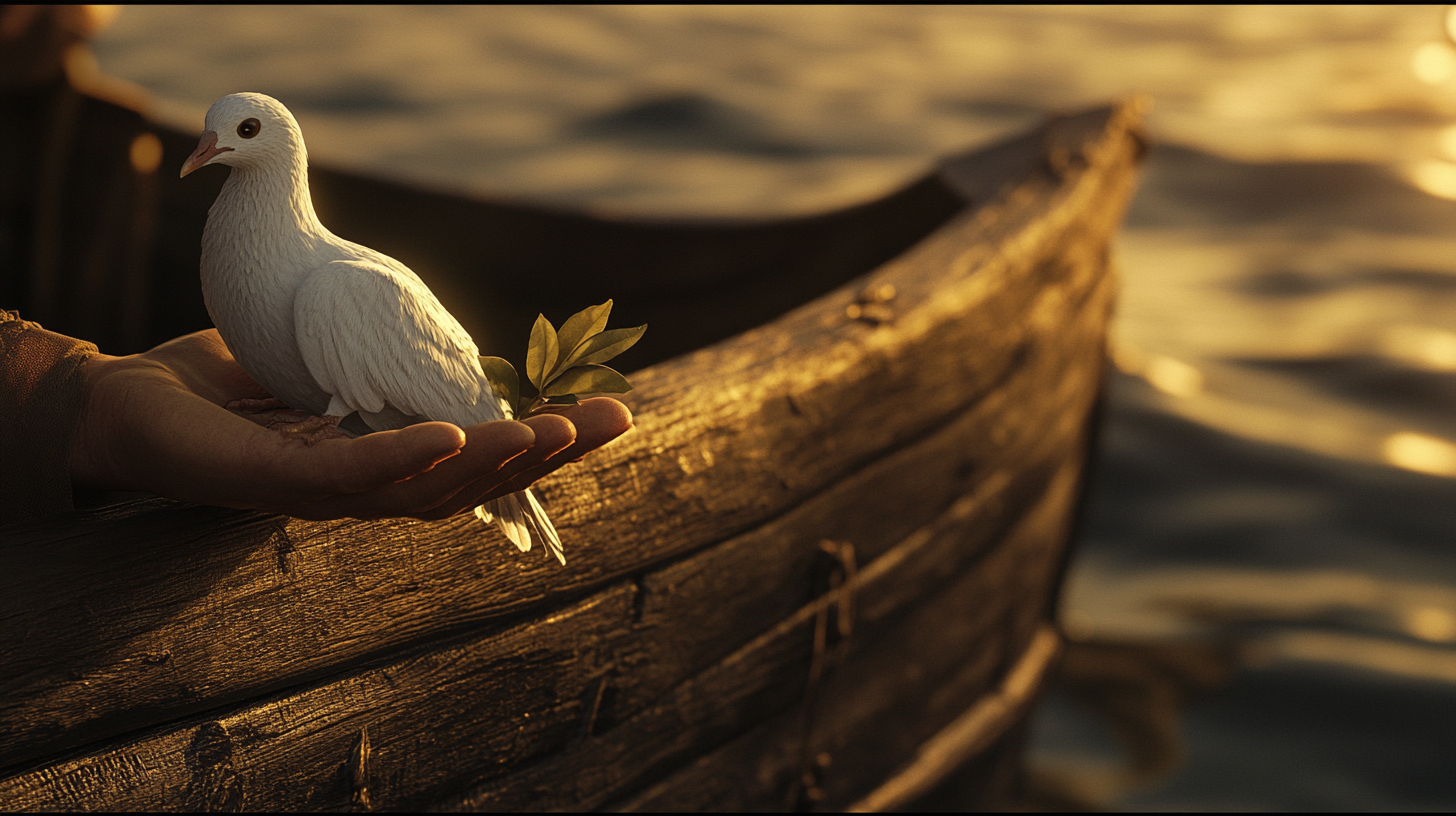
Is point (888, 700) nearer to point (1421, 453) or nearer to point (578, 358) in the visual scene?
point (578, 358)

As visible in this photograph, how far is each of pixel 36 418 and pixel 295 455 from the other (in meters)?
0.26

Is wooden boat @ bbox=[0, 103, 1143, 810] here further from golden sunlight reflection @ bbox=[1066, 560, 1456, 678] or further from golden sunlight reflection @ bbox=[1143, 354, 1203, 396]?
golden sunlight reflection @ bbox=[1143, 354, 1203, 396]

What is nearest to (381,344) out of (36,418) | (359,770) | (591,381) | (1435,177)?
(591,381)

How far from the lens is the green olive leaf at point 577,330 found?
3.31 feet

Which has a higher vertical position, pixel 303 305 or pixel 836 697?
pixel 303 305

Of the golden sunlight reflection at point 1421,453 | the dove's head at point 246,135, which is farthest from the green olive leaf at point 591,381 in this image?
the golden sunlight reflection at point 1421,453

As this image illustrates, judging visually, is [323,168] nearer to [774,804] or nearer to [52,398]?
[774,804]

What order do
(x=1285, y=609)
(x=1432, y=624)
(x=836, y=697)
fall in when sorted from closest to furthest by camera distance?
(x=836, y=697) < (x=1432, y=624) < (x=1285, y=609)

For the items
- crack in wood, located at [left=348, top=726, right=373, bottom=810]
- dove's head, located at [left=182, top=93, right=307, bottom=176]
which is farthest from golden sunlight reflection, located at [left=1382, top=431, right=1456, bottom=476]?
dove's head, located at [left=182, top=93, right=307, bottom=176]

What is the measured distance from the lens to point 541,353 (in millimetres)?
1011

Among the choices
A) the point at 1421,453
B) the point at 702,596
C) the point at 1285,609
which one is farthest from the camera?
the point at 1421,453

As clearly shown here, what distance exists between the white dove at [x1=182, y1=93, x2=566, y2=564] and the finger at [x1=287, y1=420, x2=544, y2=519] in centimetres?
6

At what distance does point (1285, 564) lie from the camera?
12.9 ft

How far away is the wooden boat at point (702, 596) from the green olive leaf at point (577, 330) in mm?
352
